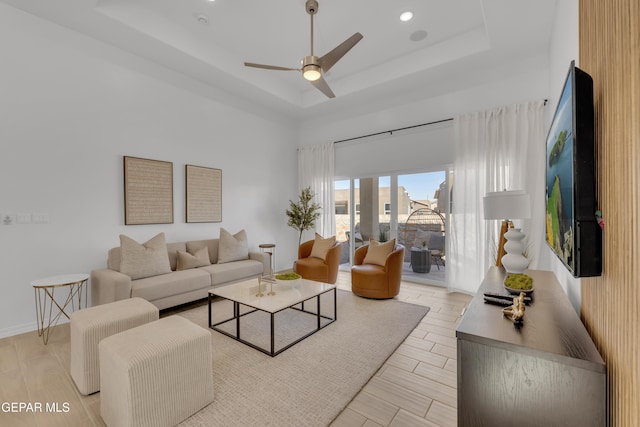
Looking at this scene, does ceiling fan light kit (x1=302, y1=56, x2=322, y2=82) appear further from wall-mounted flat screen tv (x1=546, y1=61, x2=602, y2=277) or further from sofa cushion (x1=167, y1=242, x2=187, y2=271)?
sofa cushion (x1=167, y1=242, x2=187, y2=271)

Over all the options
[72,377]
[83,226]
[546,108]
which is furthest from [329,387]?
[546,108]

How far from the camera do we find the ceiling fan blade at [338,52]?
2.56 metres

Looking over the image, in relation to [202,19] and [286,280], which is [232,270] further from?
[202,19]

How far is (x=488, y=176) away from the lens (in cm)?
397

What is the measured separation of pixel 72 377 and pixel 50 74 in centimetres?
322

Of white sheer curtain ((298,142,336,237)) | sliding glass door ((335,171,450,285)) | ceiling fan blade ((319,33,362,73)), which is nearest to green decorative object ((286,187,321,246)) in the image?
white sheer curtain ((298,142,336,237))

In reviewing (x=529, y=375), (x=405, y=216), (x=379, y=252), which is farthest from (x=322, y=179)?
(x=529, y=375)

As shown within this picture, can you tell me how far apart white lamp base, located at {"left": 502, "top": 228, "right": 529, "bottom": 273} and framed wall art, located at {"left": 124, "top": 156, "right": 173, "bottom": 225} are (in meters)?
4.30

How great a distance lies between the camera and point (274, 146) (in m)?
5.85

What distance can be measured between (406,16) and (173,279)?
4.31 meters

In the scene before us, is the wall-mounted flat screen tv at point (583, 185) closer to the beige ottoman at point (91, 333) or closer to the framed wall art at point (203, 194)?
the beige ottoman at point (91, 333)

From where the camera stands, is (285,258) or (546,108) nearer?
(546,108)

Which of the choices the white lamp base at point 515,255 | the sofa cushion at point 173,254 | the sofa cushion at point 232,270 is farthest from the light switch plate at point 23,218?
the white lamp base at point 515,255

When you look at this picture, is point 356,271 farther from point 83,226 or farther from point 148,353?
point 83,226
